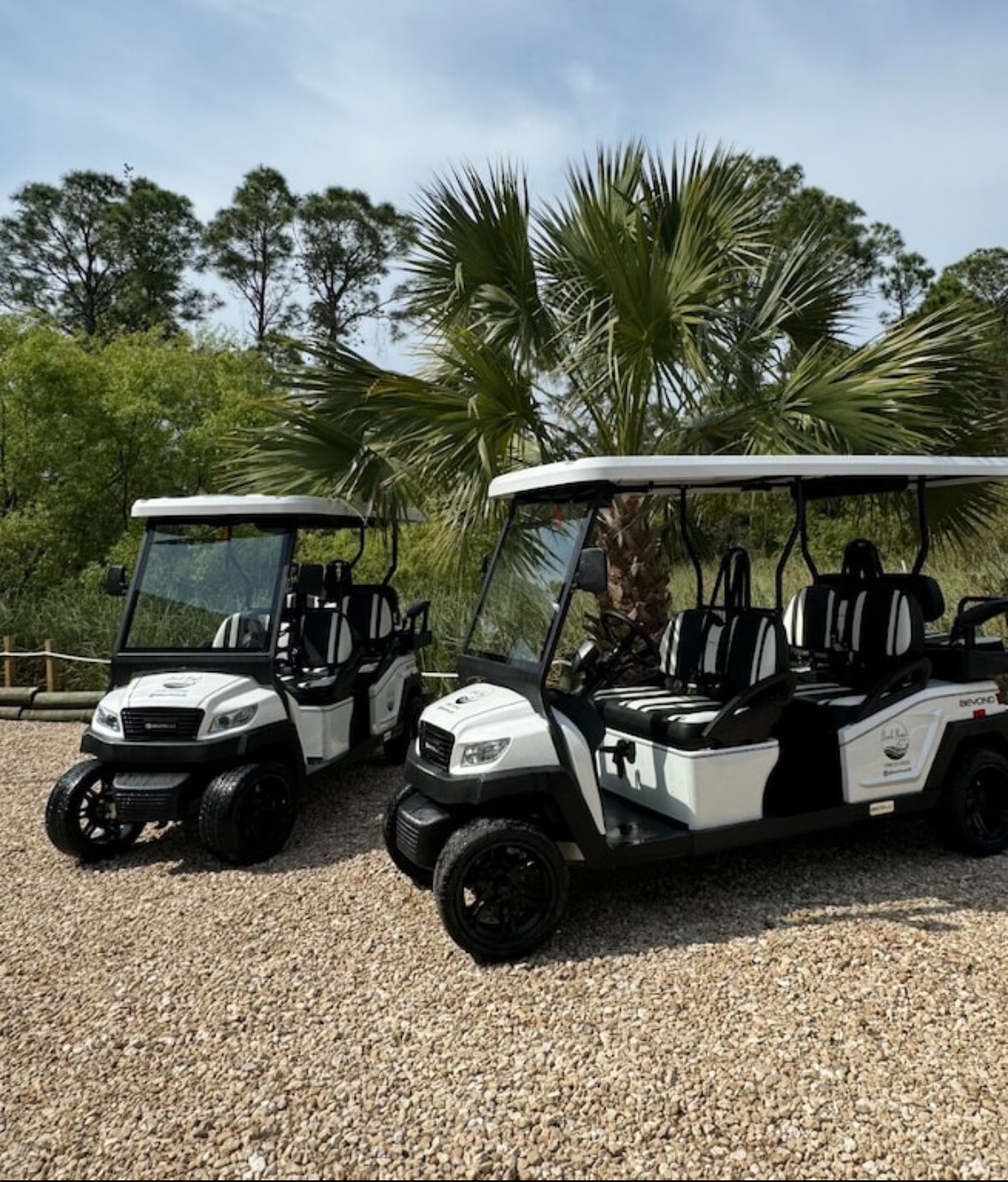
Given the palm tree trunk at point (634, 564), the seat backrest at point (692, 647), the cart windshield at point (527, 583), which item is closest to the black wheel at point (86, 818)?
the cart windshield at point (527, 583)

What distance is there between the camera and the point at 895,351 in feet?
18.0

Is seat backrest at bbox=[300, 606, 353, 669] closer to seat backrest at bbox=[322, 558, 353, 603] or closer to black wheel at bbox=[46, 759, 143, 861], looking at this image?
seat backrest at bbox=[322, 558, 353, 603]

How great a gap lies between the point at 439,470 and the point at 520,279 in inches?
64.2

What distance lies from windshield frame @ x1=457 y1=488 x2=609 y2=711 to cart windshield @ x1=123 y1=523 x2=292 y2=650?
1.45 metres

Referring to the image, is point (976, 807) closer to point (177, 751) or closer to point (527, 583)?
point (527, 583)

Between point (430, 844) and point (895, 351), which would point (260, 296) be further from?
point (430, 844)

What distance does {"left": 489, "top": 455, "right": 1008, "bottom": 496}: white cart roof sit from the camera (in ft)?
10.9

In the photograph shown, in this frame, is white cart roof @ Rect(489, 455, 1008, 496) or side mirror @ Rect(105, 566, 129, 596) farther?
side mirror @ Rect(105, 566, 129, 596)

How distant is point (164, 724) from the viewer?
4.33 m

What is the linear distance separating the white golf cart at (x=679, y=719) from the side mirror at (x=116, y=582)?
2.17 metres

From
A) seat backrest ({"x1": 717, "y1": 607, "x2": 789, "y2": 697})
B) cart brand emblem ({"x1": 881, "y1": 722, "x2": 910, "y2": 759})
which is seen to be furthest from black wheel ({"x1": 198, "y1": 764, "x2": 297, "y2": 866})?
cart brand emblem ({"x1": 881, "y1": 722, "x2": 910, "y2": 759})

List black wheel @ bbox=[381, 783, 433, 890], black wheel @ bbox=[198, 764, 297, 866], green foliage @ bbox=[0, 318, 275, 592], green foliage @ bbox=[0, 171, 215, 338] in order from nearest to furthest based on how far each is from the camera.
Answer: black wheel @ bbox=[381, 783, 433, 890]
black wheel @ bbox=[198, 764, 297, 866]
green foliage @ bbox=[0, 318, 275, 592]
green foliage @ bbox=[0, 171, 215, 338]

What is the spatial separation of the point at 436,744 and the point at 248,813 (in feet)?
4.54

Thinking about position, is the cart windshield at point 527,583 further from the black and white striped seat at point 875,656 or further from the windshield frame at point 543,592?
the black and white striped seat at point 875,656
